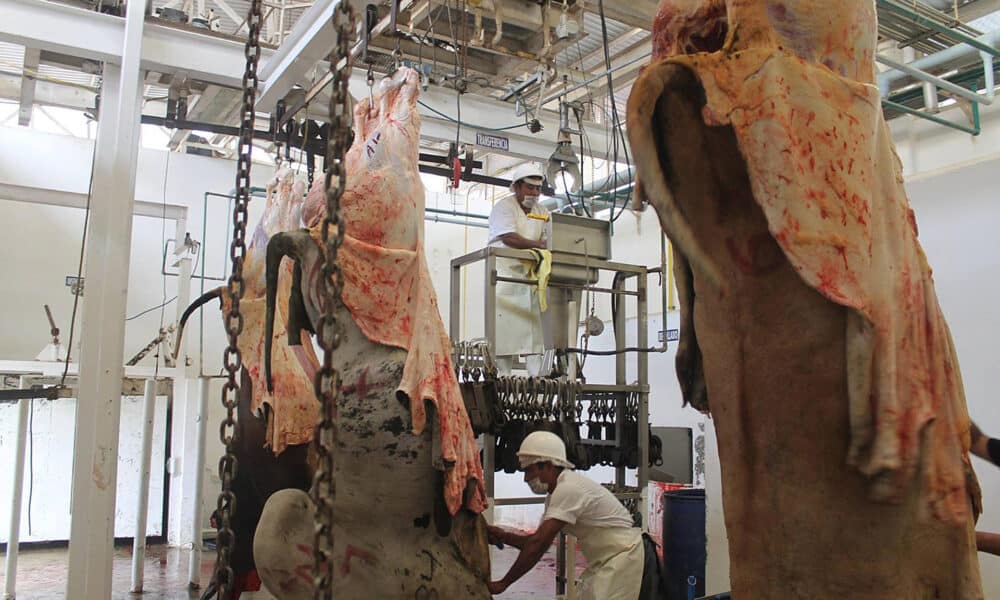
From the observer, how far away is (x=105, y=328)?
4.90m

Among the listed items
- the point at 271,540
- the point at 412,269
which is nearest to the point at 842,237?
the point at 412,269

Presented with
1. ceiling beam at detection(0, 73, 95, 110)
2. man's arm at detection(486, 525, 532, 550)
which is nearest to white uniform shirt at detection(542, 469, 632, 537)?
man's arm at detection(486, 525, 532, 550)

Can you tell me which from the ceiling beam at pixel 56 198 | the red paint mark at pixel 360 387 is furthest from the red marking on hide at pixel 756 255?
the ceiling beam at pixel 56 198

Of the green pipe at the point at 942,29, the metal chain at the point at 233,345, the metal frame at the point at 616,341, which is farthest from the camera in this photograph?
the metal frame at the point at 616,341

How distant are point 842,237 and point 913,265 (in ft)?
0.70

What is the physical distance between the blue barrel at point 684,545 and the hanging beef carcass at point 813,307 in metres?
4.51

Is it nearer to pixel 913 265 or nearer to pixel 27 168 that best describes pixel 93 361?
pixel 913 265

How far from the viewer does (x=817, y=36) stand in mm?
1683

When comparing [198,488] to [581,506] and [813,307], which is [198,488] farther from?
[813,307]

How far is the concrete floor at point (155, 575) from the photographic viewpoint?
676 centimetres

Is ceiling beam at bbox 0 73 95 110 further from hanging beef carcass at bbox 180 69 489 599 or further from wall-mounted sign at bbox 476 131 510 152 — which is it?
hanging beef carcass at bbox 180 69 489 599

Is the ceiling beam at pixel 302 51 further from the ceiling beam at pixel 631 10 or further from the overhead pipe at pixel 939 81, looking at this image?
the overhead pipe at pixel 939 81

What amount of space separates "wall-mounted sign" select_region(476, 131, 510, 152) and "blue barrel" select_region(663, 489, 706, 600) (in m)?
2.99

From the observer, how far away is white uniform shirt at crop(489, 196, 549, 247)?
632cm
